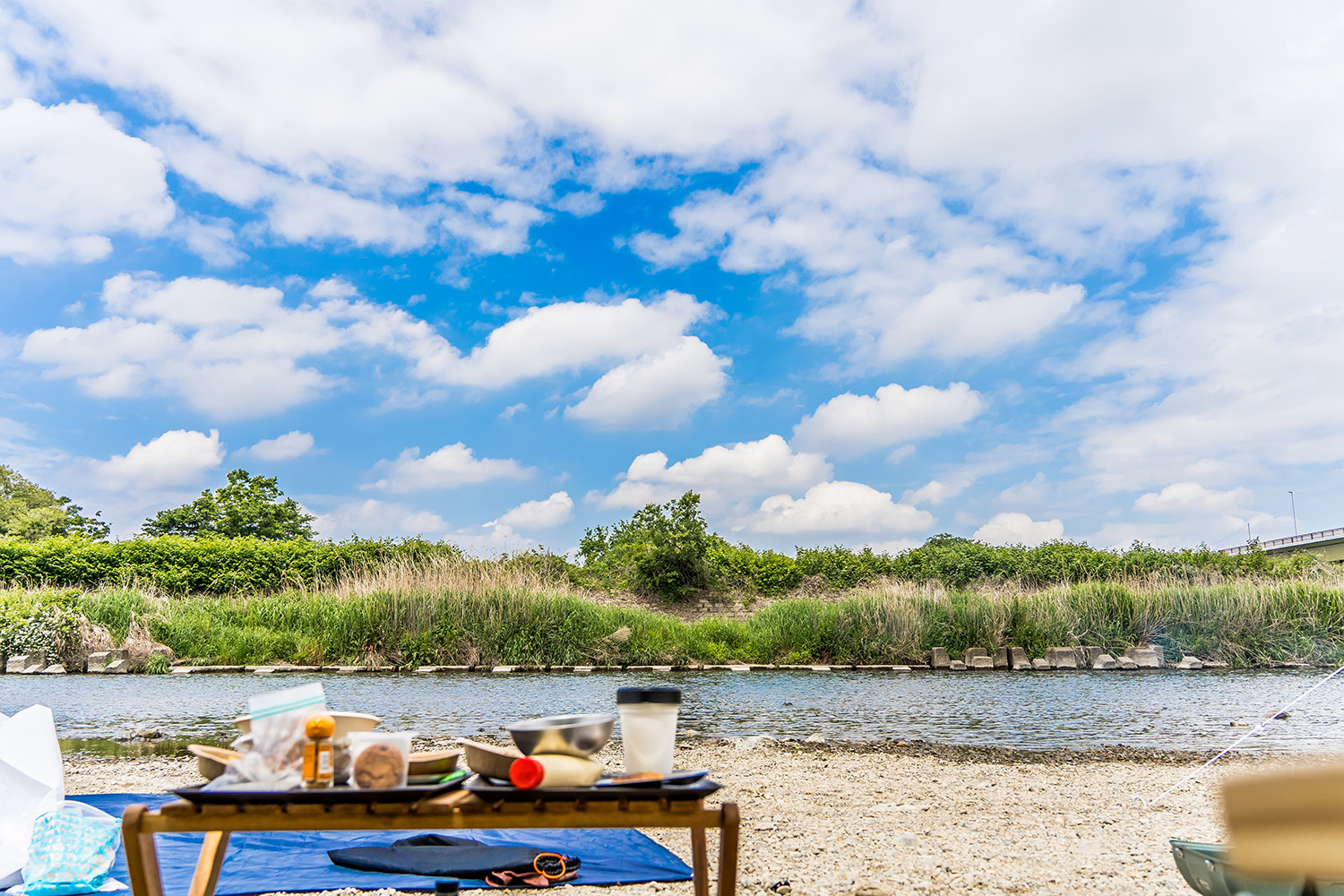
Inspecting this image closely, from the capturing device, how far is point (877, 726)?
6.84 metres

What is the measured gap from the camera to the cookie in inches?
64.1

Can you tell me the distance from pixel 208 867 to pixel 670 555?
1928cm

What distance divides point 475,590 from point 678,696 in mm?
11784

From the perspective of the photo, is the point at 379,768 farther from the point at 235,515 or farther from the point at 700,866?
the point at 235,515

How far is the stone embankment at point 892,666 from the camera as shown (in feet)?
39.4

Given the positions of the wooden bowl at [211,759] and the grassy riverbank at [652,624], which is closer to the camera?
the wooden bowl at [211,759]

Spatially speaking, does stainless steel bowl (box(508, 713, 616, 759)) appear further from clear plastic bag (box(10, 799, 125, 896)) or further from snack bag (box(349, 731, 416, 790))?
clear plastic bag (box(10, 799, 125, 896))

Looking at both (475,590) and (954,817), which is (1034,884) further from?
(475,590)

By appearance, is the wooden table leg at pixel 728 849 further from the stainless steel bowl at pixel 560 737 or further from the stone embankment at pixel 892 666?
the stone embankment at pixel 892 666

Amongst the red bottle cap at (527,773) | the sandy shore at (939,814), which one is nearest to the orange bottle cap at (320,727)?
the red bottle cap at (527,773)

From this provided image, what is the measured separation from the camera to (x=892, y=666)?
13273 mm

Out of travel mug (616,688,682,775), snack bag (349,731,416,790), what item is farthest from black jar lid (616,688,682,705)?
snack bag (349,731,416,790)

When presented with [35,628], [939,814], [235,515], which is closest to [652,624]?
[35,628]

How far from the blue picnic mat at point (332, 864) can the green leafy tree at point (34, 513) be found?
3781cm
